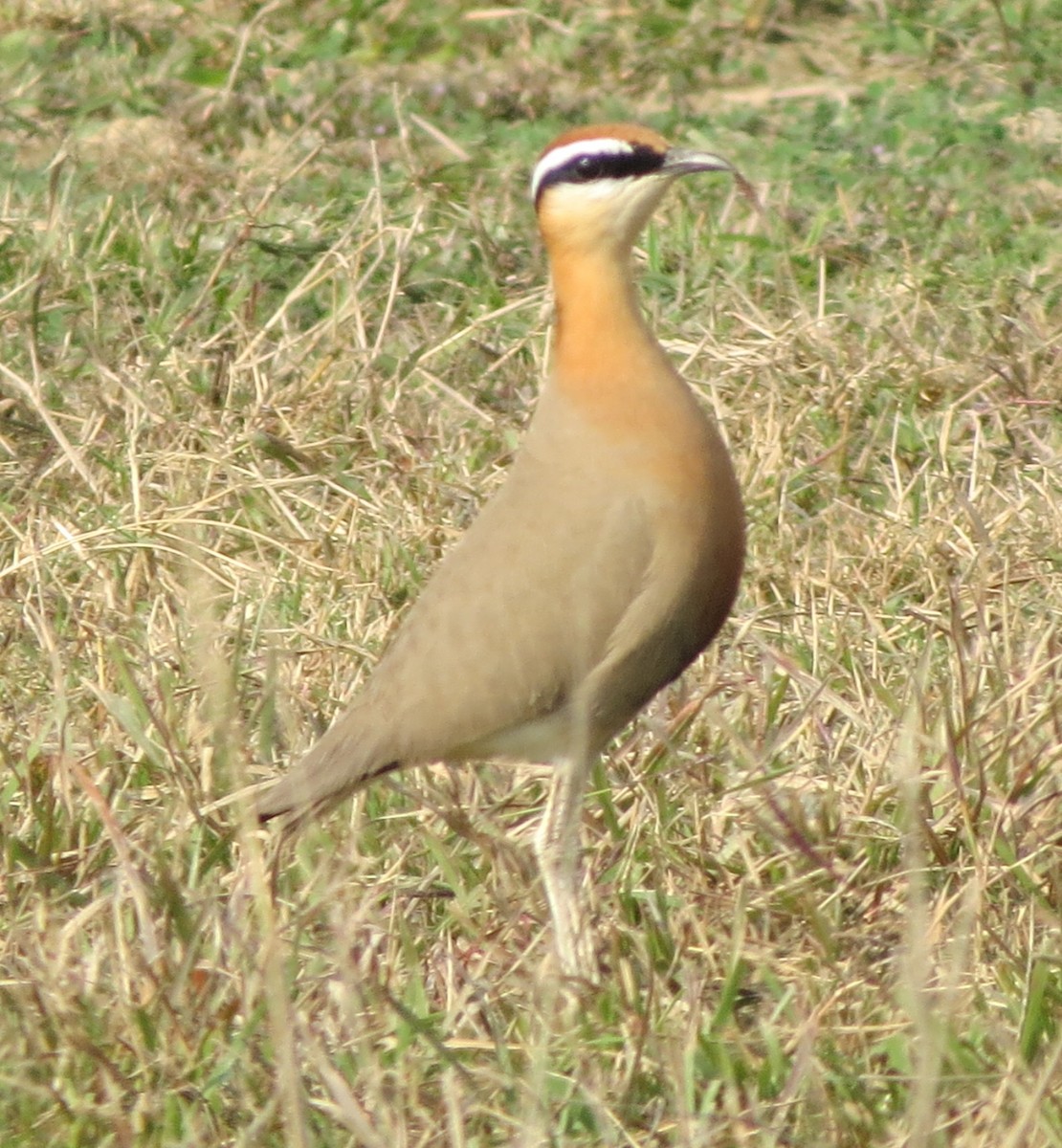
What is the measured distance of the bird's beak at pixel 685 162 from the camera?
3.81 meters

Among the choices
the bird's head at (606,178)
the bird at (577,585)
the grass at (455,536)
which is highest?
the bird's head at (606,178)

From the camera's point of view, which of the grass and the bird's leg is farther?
the bird's leg

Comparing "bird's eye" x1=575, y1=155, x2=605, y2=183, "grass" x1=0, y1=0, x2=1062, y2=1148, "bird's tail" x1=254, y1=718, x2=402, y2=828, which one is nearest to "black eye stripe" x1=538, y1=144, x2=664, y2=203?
"bird's eye" x1=575, y1=155, x2=605, y2=183

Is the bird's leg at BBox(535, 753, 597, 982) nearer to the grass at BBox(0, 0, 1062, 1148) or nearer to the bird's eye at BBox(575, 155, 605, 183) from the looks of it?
the grass at BBox(0, 0, 1062, 1148)

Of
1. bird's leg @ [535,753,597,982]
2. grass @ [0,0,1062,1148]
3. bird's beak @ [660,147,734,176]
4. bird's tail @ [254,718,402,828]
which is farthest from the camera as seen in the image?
bird's beak @ [660,147,734,176]

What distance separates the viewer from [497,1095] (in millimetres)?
3154

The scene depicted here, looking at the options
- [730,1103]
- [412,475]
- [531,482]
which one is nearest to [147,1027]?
[730,1103]

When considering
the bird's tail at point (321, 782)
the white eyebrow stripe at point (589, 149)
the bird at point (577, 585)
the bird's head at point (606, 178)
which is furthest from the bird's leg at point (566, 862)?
the white eyebrow stripe at point (589, 149)

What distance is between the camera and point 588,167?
3.88 m

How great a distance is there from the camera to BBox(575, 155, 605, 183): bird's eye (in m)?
3.87

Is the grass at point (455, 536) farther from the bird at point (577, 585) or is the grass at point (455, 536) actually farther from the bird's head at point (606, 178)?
the bird's head at point (606, 178)

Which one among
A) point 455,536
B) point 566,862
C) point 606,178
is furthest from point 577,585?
point 455,536

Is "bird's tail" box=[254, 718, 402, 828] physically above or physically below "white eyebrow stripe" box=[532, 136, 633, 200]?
below

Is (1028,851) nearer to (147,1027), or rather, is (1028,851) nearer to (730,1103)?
(730,1103)
